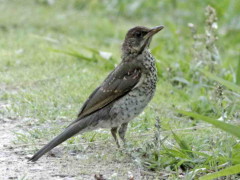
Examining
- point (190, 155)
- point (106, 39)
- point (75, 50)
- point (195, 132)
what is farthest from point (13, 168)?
point (106, 39)

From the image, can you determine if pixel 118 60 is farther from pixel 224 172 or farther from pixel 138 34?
pixel 224 172

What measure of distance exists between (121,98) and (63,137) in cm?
63

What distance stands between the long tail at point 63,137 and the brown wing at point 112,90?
0.12 metres

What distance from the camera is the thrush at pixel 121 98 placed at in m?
4.92

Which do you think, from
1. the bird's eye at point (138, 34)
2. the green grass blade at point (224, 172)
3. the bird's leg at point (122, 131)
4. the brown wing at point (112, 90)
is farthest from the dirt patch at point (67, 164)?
the bird's eye at point (138, 34)

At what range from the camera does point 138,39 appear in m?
5.29

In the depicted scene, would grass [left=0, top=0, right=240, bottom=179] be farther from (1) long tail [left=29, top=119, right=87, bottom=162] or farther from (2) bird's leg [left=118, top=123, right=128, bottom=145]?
(1) long tail [left=29, top=119, right=87, bottom=162]

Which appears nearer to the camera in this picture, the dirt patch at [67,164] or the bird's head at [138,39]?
the dirt patch at [67,164]

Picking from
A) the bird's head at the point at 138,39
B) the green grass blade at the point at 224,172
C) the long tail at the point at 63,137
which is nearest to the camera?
the green grass blade at the point at 224,172

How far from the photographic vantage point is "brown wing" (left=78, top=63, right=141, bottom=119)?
5.01m

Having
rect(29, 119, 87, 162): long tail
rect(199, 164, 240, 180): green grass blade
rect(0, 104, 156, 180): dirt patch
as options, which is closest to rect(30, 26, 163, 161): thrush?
rect(29, 119, 87, 162): long tail

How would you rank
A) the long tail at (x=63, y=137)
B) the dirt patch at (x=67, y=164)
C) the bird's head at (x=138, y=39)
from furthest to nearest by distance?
the bird's head at (x=138, y=39) < the long tail at (x=63, y=137) < the dirt patch at (x=67, y=164)

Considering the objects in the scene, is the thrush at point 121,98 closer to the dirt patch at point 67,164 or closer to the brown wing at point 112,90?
the brown wing at point 112,90

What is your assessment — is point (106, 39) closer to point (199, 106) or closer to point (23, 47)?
point (23, 47)
